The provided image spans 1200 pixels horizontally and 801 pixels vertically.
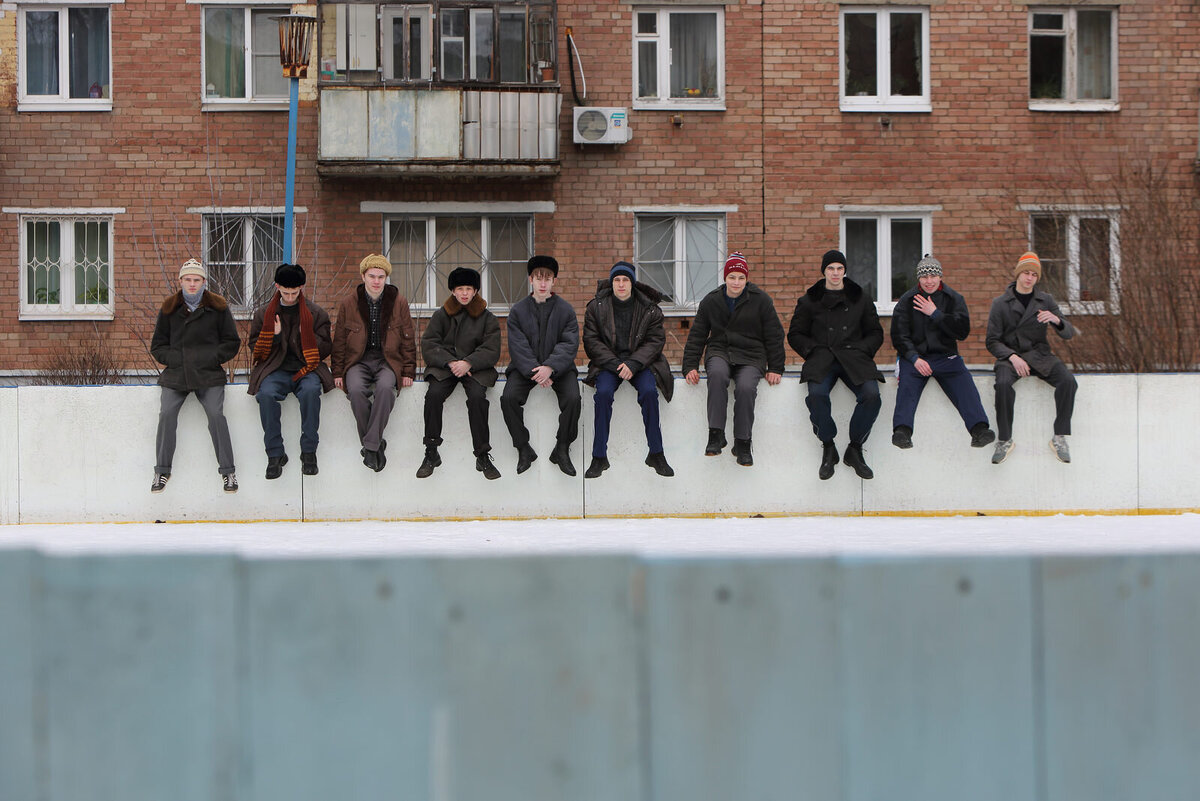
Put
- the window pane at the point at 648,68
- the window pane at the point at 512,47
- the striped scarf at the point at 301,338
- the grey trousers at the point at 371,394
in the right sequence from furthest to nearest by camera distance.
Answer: the window pane at the point at 648,68 < the window pane at the point at 512,47 < the grey trousers at the point at 371,394 < the striped scarf at the point at 301,338

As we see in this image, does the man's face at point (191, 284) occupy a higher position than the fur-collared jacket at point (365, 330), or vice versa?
the man's face at point (191, 284)

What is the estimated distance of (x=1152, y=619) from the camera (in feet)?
11.7

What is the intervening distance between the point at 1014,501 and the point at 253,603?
772 centimetres

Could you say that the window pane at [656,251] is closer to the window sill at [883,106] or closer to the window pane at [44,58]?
the window sill at [883,106]

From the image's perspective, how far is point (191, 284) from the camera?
365 inches

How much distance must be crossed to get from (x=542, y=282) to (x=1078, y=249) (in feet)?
32.4

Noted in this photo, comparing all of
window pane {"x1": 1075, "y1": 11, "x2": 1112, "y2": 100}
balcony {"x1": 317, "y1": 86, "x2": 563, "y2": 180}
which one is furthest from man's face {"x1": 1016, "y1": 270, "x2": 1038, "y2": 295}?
window pane {"x1": 1075, "y1": 11, "x2": 1112, "y2": 100}

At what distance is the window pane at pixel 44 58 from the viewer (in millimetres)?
18438

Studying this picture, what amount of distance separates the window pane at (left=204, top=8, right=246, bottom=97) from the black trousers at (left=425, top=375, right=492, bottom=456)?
11084 mm

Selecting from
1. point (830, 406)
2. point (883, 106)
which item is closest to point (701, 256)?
point (883, 106)

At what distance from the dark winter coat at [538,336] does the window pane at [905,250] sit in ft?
34.8

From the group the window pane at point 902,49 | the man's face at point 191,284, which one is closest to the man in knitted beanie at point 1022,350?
the man's face at point 191,284

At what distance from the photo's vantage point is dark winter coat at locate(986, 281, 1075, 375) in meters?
9.62

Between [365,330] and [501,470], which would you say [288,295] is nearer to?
[365,330]
